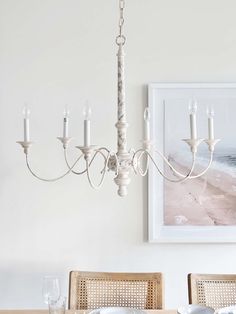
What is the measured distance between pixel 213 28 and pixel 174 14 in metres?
0.24

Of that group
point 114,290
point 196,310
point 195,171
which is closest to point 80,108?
point 195,171

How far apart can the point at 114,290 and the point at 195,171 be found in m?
0.82

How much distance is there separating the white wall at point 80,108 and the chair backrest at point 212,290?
44cm

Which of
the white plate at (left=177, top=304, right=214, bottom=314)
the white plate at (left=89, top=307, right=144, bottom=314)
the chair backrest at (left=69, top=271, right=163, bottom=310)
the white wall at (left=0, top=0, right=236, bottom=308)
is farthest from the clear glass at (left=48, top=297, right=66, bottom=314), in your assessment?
the white wall at (left=0, top=0, right=236, bottom=308)

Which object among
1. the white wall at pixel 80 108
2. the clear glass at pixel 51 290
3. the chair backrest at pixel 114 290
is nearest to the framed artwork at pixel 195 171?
the white wall at pixel 80 108

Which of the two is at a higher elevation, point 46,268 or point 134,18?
point 134,18

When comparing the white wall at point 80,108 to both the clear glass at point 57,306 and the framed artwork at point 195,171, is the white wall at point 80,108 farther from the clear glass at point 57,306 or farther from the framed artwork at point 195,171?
the clear glass at point 57,306

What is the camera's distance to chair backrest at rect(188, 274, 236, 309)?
7.29 feet

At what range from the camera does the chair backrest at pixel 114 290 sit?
2248mm

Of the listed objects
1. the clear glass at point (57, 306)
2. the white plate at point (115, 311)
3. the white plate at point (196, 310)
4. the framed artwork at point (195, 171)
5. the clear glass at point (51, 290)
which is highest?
the framed artwork at point (195, 171)

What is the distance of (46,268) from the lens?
2.68 m

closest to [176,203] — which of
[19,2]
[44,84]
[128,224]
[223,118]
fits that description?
[128,224]

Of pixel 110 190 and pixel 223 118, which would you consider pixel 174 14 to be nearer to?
pixel 223 118

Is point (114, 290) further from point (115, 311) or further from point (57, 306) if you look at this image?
point (57, 306)
